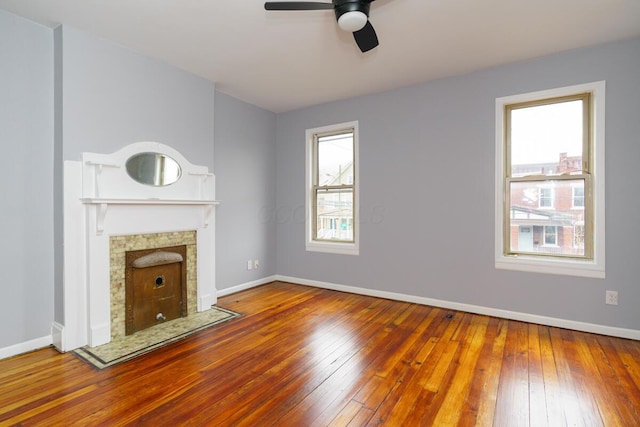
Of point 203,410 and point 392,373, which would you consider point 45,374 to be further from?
point 392,373

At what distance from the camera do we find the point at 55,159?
2.72 m

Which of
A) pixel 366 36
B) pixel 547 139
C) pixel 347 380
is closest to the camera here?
pixel 347 380

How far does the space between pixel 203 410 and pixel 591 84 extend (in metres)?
4.22

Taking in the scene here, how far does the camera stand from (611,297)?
2.90 m

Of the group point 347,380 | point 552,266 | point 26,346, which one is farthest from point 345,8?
point 26,346

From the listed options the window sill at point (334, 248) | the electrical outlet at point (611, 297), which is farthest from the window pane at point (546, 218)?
the window sill at point (334, 248)

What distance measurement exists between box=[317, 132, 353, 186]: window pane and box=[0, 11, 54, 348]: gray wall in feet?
10.5

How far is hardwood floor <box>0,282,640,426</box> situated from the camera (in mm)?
1820

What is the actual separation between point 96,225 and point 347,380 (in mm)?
2469

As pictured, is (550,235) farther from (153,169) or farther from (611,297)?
(153,169)

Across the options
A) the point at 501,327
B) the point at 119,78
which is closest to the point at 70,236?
the point at 119,78

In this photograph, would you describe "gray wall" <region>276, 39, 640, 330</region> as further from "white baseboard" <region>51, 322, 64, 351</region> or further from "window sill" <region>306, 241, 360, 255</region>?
"white baseboard" <region>51, 322, 64, 351</region>

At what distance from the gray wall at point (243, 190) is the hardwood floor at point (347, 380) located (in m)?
1.37

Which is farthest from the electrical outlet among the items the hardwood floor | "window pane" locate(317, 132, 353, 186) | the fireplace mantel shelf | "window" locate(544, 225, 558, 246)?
the fireplace mantel shelf
